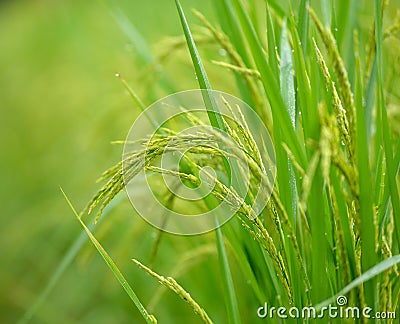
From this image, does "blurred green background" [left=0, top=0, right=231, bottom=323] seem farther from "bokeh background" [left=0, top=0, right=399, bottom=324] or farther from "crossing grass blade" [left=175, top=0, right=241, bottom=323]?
"crossing grass blade" [left=175, top=0, right=241, bottom=323]

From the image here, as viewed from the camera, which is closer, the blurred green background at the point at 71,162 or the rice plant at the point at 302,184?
the rice plant at the point at 302,184

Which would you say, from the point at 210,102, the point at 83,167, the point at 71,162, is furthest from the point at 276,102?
the point at 71,162

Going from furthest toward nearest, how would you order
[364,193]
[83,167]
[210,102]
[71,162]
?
[71,162], [83,167], [210,102], [364,193]

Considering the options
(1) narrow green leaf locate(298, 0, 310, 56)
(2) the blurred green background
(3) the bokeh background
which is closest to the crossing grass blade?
(1) narrow green leaf locate(298, 0, 310, 56)

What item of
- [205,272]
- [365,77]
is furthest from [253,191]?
[205,272]

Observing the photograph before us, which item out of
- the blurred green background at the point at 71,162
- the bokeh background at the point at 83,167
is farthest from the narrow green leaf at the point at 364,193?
the blurred green background at the point at 71,162

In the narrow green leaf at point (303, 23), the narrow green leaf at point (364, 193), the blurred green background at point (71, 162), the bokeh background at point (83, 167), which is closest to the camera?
the narrow green leaf at point (364, 193)

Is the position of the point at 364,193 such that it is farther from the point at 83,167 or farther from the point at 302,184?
the point at 83,167

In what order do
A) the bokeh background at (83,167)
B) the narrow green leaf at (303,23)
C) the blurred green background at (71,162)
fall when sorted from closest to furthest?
the narrow green leaf at (303,23), the bokeh background at (83,167), the blurred green background at (71,162)

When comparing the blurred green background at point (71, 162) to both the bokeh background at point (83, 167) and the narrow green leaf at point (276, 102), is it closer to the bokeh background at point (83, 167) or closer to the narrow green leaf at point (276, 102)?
the bokeh background at point (83, 167)
